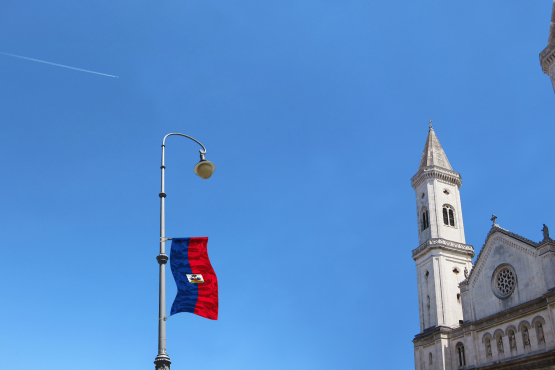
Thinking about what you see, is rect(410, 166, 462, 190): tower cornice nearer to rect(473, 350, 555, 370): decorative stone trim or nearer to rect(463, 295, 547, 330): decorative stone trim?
rect(463, 295, 547, 330): decorative stone trim

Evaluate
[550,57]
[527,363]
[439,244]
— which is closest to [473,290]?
[439,244]

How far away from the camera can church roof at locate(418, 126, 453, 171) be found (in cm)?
5850

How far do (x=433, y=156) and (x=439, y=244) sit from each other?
37.7ft

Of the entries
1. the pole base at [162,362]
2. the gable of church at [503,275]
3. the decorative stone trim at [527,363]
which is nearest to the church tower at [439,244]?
the gable of church at [503,275]

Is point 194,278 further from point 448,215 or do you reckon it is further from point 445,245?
point 448,215

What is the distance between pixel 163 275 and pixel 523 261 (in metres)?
37.3

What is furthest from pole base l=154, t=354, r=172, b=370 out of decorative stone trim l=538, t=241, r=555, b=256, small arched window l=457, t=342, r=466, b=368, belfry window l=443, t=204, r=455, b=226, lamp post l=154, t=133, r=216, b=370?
belfry window l=443, t=204, r=455, b=226

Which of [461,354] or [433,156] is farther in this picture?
[433,156]

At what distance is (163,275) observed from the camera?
15375 mm

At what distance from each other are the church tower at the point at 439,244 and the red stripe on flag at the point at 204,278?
122 ft

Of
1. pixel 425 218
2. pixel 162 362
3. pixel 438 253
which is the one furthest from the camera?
pixel 425 218

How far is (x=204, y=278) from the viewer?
1733 centimetres

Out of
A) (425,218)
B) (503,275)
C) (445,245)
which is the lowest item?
(503,275)

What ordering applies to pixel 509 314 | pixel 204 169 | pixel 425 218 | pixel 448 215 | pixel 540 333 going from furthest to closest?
pixel 425 218
pixel 448 215
pixel 509 314
pixel 540 333
pixel 204 169
